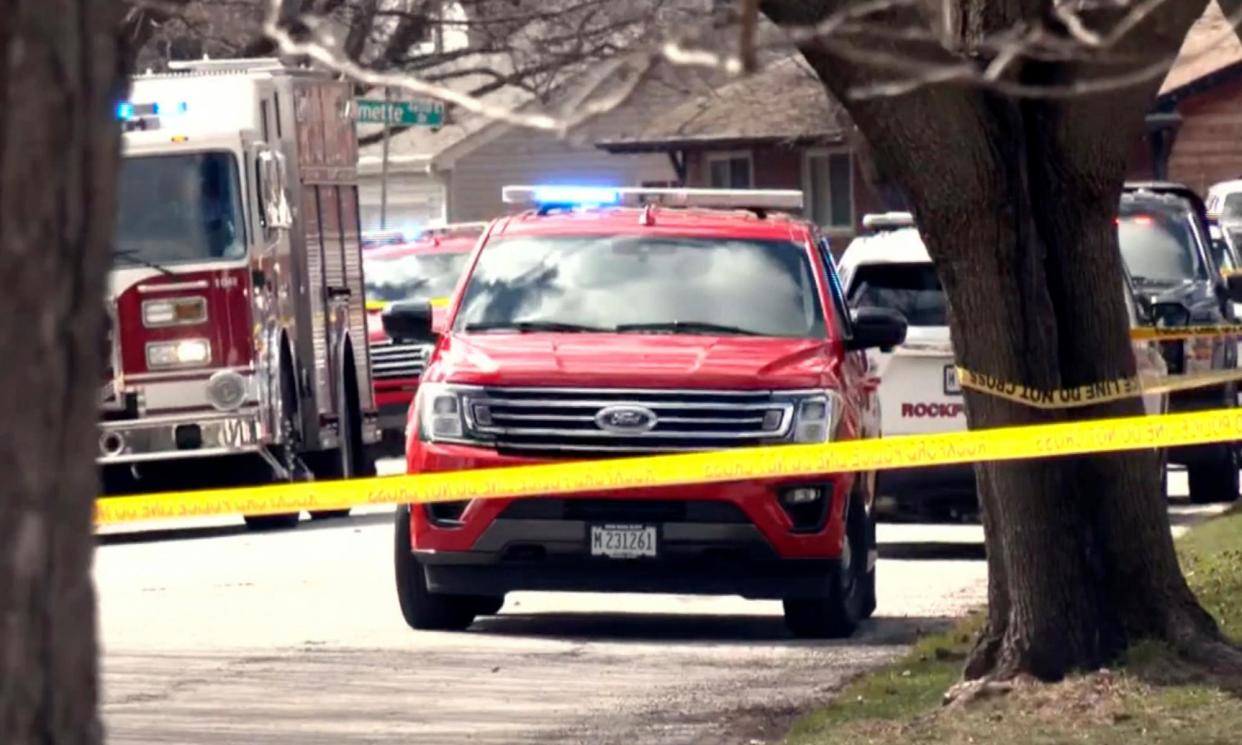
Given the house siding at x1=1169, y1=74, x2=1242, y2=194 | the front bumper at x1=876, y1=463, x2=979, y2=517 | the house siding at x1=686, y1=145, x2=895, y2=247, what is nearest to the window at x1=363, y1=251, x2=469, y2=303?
the front bumper at x1=876, y1=463, x2=979, y2=517

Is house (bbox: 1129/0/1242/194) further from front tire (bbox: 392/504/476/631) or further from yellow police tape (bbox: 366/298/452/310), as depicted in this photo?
front tire (bbox: 392/504/476/631)

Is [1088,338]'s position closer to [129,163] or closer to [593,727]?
[593,727]

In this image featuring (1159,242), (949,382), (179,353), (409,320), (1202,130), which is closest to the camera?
(409,320)

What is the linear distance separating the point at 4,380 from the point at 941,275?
581 centimetres

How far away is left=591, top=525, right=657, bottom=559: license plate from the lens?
34.1ft

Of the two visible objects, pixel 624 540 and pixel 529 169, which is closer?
pixel 624 540

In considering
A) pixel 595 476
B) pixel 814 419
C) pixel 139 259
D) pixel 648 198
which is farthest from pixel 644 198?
pixel 139 259

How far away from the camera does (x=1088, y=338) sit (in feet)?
27.6

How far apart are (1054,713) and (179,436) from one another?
933 centimetres

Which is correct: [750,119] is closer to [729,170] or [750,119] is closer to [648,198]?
[729,170]

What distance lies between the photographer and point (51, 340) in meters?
2.88

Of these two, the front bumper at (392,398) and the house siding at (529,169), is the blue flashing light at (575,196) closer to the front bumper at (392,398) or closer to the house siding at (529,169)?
the front bumper at (392,398)

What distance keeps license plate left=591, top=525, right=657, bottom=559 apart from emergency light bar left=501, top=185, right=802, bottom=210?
260cm

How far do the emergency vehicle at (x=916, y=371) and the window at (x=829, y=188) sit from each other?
28.0 metres
